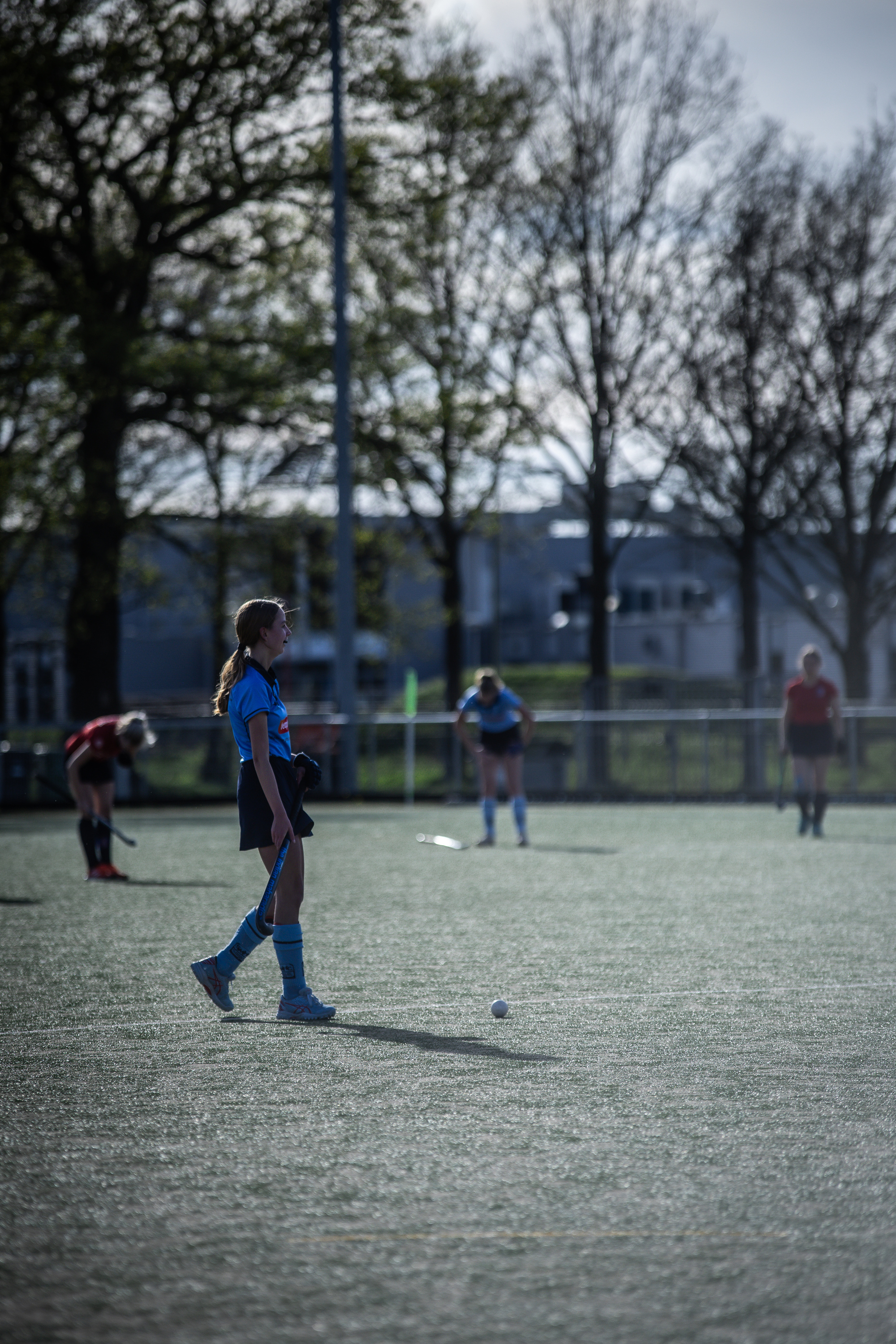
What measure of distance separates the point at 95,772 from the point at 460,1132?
865cm

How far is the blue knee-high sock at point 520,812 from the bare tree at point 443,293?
428 inches

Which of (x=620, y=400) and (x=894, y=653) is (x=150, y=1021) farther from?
(x=894, y=653)

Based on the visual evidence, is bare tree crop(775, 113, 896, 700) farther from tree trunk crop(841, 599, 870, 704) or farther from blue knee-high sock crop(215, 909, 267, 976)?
blue knee-high sock crop(215, 909, 267, 976)

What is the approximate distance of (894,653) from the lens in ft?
161

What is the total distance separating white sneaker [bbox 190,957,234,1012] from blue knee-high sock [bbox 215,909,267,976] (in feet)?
0.07

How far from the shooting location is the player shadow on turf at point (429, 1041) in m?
5.81

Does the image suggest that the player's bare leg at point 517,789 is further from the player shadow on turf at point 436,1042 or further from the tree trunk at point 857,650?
the tree trunk at point 857,650

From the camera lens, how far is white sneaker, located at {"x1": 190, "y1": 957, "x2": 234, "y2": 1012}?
660 centimetres

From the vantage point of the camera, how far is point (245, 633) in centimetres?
625

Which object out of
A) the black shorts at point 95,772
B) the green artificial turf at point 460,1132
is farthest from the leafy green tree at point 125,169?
the green artificial turf at point 460,1132

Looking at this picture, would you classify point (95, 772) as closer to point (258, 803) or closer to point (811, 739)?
point (258, 803)

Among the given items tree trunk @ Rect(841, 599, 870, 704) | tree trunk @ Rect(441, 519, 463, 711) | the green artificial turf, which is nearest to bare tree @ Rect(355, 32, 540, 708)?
tree trunk @ Rect(441, 519, 463, 711)

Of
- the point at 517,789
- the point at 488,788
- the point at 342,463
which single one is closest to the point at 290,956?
the point at 488,788

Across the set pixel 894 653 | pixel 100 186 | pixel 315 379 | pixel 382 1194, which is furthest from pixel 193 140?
pixel 894 653
